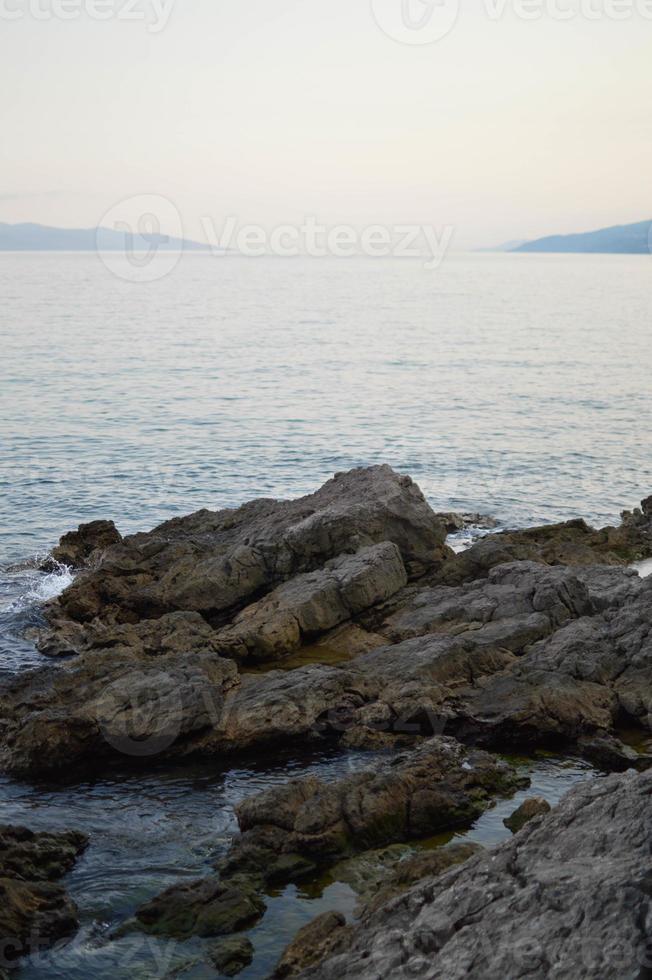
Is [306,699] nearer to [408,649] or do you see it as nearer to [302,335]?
[408,649]

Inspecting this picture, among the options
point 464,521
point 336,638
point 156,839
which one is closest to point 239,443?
point 464,521

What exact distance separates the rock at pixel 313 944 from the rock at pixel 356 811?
244 cm

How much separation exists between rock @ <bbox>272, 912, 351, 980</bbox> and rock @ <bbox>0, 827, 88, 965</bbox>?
3.52m

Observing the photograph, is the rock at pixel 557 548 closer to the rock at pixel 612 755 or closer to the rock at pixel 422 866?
the rock at pixel 612 755

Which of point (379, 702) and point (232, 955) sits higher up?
point (379, 702)

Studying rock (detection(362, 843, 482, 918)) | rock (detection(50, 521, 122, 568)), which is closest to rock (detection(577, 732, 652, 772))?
rock (detection(362, 843, 482, 918))

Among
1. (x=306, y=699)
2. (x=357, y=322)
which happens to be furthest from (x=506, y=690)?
(x=357, y=322)

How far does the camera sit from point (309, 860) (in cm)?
1681

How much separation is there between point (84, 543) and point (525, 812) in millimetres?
20703

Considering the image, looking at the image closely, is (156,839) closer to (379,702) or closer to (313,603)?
(379,702)

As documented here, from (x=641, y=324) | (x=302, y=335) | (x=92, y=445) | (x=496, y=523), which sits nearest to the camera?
(x=496, y=523)

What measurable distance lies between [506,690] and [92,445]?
1462 inches

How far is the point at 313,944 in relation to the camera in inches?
543

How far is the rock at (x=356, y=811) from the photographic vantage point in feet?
55.6
